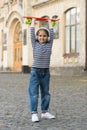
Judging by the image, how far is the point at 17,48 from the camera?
38031 millimetres

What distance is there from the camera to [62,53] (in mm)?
29422

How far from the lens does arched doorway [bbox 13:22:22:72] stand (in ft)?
122

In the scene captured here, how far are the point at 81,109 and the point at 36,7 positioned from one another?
79.5 ft

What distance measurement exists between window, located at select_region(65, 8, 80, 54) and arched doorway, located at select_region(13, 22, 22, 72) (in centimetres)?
864

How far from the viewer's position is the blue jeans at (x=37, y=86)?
7.78 m

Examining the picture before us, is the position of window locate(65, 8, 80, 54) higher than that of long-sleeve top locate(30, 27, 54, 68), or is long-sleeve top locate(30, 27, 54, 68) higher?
window locate(65, 8, 80, 54)

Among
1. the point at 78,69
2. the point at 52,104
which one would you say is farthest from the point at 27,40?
the point at 52,104

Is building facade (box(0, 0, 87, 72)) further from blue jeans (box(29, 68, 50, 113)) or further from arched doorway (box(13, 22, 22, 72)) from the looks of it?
blue jeans (box(29, 68, 50, 113))

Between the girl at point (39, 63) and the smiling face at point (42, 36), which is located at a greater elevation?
the smiling face at point (42, 36)

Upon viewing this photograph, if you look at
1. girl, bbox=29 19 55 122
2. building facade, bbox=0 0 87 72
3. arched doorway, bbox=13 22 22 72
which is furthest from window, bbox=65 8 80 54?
girl, bbox=29 19 55 122

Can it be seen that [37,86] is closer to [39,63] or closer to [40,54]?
[39,63]

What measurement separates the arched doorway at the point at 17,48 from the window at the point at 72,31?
864 cm

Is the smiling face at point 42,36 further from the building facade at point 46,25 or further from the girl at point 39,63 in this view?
the building facade at point 46,25

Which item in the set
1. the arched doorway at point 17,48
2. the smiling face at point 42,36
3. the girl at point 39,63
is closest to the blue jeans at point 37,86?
the girl at point 39,63
